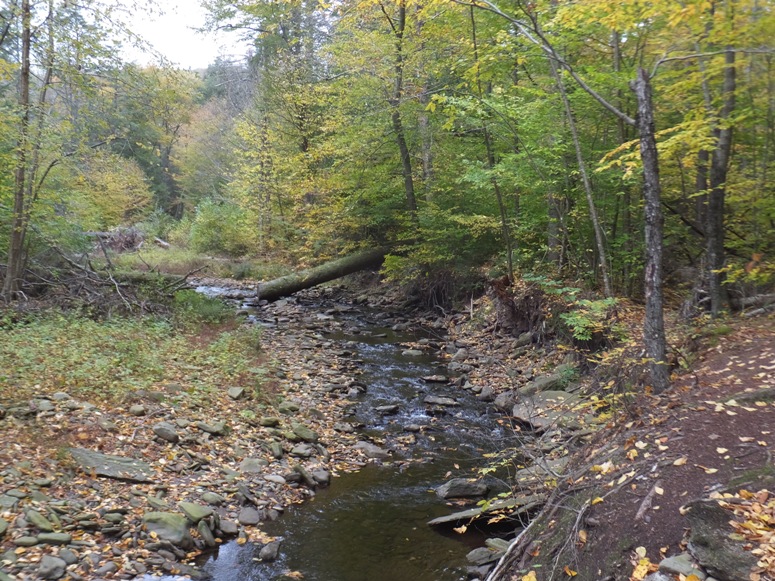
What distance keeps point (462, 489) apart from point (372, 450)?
1.65m

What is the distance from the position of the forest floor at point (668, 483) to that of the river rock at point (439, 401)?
166 inches

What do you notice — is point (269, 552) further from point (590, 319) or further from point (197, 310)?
point (197, 310)

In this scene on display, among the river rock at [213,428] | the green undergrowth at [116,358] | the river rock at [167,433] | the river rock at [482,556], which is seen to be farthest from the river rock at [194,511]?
the river rock at [482,556]

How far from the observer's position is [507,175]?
1056 centimetres

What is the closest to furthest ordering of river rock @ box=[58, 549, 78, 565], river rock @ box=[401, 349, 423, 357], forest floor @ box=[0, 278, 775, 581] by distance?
forest floor @ box=[0, 278, 775, 581]
river rock @ box=[58, 549, 78, 565]
river rock @ box=[401, 349, 423, 357]

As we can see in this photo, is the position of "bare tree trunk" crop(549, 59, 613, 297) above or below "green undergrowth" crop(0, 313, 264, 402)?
above

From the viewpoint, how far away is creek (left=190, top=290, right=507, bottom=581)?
5102 mm

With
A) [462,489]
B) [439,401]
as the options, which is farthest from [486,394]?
[462,489]

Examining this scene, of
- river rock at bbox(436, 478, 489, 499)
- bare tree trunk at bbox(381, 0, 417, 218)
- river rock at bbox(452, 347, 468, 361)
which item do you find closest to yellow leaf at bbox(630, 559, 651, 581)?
river rock at bbox(436, 478, 489, 499)

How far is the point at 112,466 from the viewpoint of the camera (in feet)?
19.1

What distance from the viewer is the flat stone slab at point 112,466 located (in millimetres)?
5664

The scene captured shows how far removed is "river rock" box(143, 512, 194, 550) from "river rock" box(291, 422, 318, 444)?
2.63m

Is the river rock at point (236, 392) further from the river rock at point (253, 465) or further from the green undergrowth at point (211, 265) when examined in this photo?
the green undergrowth at point (211, 265)

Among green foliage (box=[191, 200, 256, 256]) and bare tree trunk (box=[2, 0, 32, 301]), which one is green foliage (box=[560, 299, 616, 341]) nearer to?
bare tree trunk (box=[2, 0, 32, 301])
